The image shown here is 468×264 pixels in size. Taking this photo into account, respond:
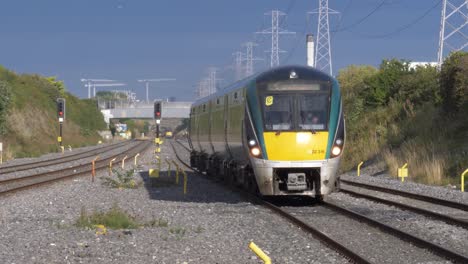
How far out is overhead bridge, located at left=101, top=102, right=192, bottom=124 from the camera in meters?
125

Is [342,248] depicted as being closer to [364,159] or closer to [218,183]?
[218,183]

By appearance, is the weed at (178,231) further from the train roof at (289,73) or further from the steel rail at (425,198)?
the steel rail at (425,198)

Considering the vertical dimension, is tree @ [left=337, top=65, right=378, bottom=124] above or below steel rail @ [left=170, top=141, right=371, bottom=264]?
above

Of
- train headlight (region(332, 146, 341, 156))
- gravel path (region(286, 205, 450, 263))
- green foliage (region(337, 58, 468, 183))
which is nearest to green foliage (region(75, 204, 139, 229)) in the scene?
gravel path (region(286, 205, 450, 263))

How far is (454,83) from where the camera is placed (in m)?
34.2

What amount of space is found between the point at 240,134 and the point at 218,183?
301 inches

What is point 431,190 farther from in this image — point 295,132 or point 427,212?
point 427,212

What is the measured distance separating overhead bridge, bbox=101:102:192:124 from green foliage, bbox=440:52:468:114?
290 feet

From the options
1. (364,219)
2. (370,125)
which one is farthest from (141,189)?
(370,125)

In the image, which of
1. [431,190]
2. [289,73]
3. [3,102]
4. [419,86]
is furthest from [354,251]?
[3,102]

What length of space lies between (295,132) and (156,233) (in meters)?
5.08

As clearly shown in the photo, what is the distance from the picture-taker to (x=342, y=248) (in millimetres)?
11125

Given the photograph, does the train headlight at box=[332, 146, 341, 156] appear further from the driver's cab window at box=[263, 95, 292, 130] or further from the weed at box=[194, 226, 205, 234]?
the weed at box=[194, 226, 205, 234]

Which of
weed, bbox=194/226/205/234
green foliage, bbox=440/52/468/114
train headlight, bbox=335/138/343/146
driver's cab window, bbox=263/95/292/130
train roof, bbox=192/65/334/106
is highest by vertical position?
green foliage, bbox=440/52/468/114
